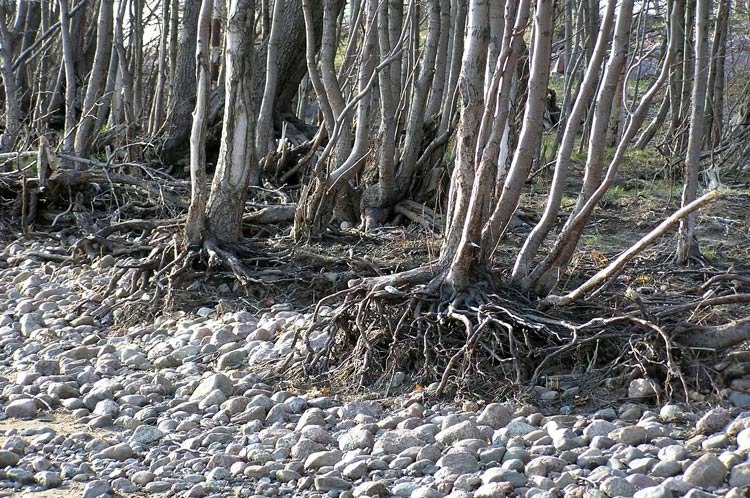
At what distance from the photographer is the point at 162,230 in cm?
765

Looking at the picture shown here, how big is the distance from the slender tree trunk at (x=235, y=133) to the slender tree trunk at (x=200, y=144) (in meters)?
0.14

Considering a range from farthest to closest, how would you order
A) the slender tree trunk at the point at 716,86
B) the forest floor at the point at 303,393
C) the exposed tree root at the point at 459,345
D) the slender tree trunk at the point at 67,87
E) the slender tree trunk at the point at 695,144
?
the slender tree trunk at the point at 716,86
the slender tree trunk at the point at 67,87
the slender tree trunk at the point at 695,144
the exposed tree root at the point at 459,345
the forest floor at the point at 303,393

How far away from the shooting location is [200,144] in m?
6.74

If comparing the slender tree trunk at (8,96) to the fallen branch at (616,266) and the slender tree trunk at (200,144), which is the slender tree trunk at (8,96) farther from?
the fallen branch at (616,266)

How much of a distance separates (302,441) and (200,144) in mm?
3392

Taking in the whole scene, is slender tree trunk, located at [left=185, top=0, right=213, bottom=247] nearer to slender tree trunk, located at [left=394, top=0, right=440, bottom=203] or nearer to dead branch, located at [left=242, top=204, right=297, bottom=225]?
dead branch, located at [left=242, top=204, right=297, bottom=225]

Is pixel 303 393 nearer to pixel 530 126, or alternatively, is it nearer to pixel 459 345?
pixel 459 345

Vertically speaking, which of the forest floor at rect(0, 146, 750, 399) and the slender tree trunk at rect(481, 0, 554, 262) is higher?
the slender tree trunk at rect(481, 0, 554, 262)

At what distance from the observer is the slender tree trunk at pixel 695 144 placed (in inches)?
257

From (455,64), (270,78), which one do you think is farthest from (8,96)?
(455,64)

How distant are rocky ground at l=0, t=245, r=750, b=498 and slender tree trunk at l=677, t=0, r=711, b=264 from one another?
2.85 meters

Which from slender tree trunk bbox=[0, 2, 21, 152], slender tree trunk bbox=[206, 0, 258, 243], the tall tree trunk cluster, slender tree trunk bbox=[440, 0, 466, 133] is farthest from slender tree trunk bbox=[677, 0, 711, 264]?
slender tree trunk bbox=[0, 2, 21, 152]

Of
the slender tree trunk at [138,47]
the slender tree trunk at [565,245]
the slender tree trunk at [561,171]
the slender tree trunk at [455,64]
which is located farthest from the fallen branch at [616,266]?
the slender tree trunk at [138,47]

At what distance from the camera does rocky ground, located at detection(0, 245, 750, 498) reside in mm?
3490
